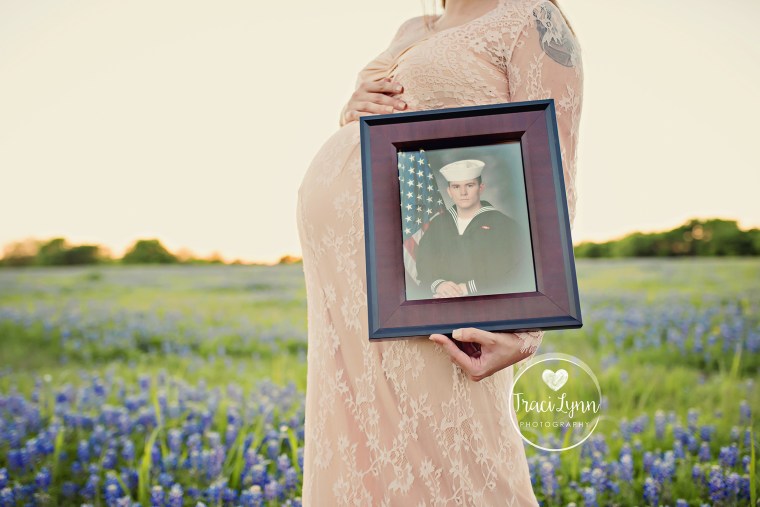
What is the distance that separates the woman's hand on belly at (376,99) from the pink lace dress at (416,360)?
0.10 ft

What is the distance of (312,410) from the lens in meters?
1.40

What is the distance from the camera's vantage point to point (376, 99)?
1.46 metres

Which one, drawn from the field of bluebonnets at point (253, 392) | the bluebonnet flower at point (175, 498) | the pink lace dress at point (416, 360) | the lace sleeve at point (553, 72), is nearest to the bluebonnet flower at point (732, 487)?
the field of bluebonnets at point (253, 392)

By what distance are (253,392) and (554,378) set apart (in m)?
2.25

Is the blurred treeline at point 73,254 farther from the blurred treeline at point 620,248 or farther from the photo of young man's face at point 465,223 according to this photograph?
the photo of young man's face at point 465,223

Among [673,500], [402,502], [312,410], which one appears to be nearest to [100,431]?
[312,410]

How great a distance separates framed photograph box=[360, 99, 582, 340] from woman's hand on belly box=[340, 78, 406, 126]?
30 cm

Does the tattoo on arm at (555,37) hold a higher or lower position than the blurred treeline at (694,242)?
lower

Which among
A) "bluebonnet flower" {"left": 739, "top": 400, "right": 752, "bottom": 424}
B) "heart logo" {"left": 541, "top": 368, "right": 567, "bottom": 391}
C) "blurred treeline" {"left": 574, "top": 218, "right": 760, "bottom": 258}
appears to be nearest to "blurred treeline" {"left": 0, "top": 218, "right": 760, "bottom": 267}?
"blurred treeline" {"left": 574, "top": 218, "right": 760, "bottom": 258}

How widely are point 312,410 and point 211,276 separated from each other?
24.1 feet

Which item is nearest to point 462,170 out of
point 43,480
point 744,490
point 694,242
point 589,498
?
point 589,498

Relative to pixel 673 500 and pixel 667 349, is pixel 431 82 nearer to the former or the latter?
pixel 673 500

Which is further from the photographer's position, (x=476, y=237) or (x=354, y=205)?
(x=354, y=205)

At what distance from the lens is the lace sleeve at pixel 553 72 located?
127 centimetres
